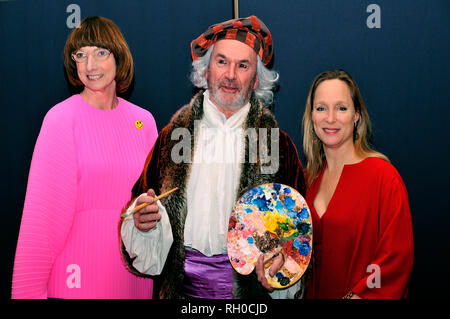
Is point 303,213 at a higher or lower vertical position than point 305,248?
higher

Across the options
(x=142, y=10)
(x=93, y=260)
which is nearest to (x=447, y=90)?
(x=142, y=10)

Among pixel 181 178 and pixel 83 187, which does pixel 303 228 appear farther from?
pixel 83 187

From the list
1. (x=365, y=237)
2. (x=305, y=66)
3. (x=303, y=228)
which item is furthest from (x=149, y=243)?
(x=305, y=66)

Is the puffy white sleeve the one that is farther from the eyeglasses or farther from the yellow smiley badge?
the eyeglasses

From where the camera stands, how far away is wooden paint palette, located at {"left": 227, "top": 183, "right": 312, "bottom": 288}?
1496 mm

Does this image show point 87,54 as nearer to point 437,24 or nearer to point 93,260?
point 93,260

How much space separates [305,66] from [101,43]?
2.97ft

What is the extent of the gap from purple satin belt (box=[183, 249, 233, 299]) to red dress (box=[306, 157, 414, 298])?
314 millimetres

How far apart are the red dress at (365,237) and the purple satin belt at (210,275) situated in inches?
12.4

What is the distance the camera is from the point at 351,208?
59.9 inches

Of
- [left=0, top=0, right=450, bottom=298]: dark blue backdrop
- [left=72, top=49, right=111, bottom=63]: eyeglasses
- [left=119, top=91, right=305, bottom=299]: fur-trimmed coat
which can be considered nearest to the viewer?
[left=119, top=91, right=305, bottom=299]: fur-trimmed coat

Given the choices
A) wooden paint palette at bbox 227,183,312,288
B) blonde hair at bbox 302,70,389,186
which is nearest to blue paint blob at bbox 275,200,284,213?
wooden paint palette at bbox 227,183,312,288

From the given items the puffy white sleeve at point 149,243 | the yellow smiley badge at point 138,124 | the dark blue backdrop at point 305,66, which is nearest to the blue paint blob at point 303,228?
the puffy white sleeve at point 149,243
